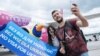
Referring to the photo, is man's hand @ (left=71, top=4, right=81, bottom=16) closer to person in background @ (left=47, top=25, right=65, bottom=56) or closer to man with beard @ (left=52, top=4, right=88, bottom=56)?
man with beard @ (left=52, top=4, right=88, bottom=56)

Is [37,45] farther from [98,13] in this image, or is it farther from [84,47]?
[98,13]

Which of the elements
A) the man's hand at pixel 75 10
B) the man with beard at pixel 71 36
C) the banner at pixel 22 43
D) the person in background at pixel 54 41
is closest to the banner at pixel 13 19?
the banner at pixel 22 43

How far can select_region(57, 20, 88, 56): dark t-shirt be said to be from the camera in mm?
3094

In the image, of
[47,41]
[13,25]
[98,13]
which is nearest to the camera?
[47,41]

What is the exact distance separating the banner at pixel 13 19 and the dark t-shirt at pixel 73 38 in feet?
8.69

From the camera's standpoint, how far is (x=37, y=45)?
363 centimetres

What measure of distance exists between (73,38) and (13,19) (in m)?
2.87

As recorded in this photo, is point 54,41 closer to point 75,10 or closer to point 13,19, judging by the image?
point 75,10

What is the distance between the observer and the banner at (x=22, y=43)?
11.7 feet

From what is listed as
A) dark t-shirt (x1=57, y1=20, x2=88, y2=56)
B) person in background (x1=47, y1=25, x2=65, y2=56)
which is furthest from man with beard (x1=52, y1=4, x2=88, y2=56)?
person in background (x1=47, y1=25, x2=65, y2=56)

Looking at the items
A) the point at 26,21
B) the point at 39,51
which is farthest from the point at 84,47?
the point at 26,21

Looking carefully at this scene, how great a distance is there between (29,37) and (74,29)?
2.76ft

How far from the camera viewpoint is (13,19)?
5746 mm

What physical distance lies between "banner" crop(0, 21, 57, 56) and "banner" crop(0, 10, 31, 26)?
5.98 ft
